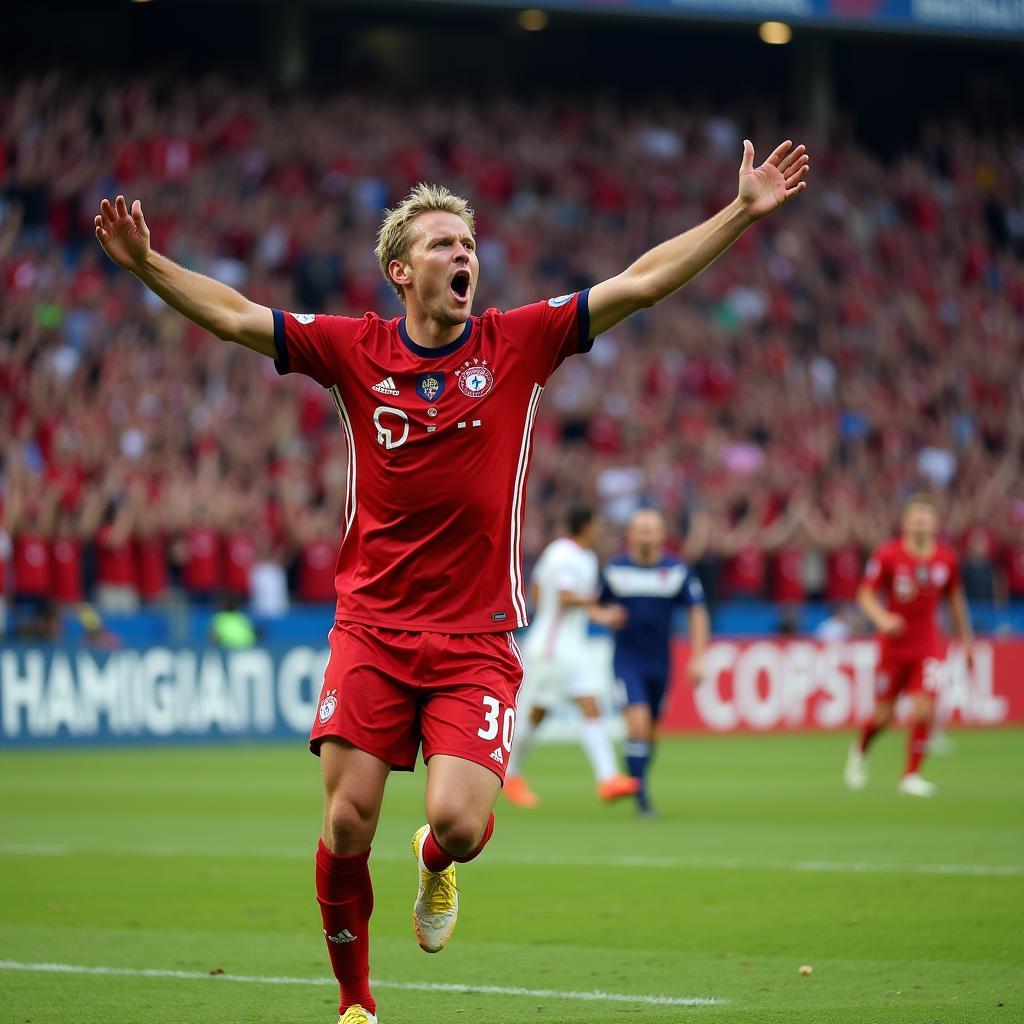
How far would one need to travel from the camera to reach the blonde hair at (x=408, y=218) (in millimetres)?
6703

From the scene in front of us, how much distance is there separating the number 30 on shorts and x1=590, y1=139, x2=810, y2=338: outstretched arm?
133 centimetres

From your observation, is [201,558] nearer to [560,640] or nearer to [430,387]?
[560,640]

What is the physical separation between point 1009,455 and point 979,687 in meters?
6.70

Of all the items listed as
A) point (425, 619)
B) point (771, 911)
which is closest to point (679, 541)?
point (771, 911)

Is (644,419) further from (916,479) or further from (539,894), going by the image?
(539,894)

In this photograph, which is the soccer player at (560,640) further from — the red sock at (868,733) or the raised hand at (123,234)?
the raised hand at (123,234)

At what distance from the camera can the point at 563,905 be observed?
1005 centimetres

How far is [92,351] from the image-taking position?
25688mm

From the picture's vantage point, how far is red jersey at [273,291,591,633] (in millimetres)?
6488

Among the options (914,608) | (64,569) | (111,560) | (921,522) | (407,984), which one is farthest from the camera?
(111,560)

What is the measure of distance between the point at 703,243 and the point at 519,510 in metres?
1.08

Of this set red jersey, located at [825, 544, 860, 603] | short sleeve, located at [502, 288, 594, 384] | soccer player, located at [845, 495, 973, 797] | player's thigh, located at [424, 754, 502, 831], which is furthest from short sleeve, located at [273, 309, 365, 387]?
red jersey, located at [825, 544, 860, 603]

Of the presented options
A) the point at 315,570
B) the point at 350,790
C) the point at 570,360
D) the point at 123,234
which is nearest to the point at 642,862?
the point at 350,790

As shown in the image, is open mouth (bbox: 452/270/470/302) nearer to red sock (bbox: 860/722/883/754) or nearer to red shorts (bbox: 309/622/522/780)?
red shorts (bbox: 309/622/522/780)
